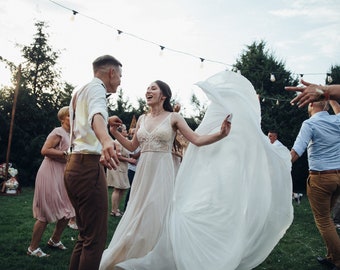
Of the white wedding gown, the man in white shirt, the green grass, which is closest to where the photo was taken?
the man in white shirt

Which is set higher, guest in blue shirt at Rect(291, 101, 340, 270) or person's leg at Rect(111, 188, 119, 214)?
guest in blue shirt at Rect(291, 101, 340, 270)

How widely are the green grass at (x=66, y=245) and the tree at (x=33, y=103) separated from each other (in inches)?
327

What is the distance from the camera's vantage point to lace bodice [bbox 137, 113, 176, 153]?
420 cm

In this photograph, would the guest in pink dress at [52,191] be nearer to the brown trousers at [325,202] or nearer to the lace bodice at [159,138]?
the lace bodice at [159,138]

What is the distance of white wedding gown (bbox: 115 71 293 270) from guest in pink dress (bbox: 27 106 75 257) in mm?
1824

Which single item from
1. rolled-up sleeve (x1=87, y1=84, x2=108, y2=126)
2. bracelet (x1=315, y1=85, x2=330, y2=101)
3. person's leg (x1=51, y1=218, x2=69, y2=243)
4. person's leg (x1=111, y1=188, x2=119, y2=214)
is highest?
bracelet (x1=315, y1=85, x2=330, y2=101)

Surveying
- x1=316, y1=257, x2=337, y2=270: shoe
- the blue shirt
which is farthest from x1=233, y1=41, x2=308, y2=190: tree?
x1=316, y1=257, x2=337, y2=270: shoe

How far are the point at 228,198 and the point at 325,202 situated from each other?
69.2 inches

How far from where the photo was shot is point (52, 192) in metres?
5.27

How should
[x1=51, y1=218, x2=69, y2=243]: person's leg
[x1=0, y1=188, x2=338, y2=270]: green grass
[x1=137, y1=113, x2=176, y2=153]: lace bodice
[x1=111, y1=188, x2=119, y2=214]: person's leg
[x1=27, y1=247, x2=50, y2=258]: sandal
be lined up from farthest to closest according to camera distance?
[x1=111, y1=188, x2=119, y2=214]: person's leg, [x1=51, y1=218, x2=69, y2=243]: person's leg, [x1=27, y1=247, x2=50, y2=258]: sandal, [x1=0, y1=188, x2=338, y2=270]: green grass, [x1=137, y1=113, x2=176, y2=153]: lace bodice

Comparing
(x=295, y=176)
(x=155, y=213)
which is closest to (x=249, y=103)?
(x=155, y=213)

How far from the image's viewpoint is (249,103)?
179 inches

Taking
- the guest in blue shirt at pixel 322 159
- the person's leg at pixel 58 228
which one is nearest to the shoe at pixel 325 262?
the guest in blue shirt at pixel 322 159
